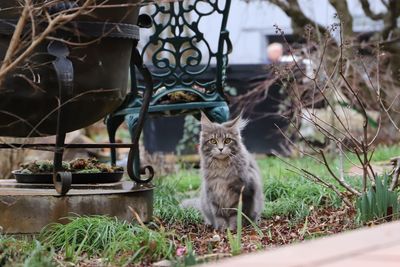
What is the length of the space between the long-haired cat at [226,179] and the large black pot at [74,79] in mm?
912

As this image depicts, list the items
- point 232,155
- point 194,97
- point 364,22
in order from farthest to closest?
1. point 364,22
2. point 194,97
3. point 232,155

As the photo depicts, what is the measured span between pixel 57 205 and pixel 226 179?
1319 millimetres

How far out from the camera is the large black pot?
15.8ft

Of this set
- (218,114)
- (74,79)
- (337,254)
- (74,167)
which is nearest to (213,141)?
(74,167)

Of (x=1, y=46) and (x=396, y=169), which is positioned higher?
→ (x=1, y=46)

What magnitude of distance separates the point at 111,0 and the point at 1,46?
0.71 meters

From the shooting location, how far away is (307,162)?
9938 millimetres

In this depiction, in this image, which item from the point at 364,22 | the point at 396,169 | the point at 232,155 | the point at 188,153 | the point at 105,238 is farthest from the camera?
the point at 364,22

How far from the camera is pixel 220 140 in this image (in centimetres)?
586

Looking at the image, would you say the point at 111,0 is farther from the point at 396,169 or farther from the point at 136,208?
the point at 396,169

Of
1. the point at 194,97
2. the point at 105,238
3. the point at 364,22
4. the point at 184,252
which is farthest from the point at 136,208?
the point at 364,22

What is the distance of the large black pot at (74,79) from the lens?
190 inches

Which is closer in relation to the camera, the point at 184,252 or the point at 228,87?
the point at 184,252

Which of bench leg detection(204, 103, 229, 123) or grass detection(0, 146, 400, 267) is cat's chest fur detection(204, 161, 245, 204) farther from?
bench leg detection(204, 103, 229, 123)
